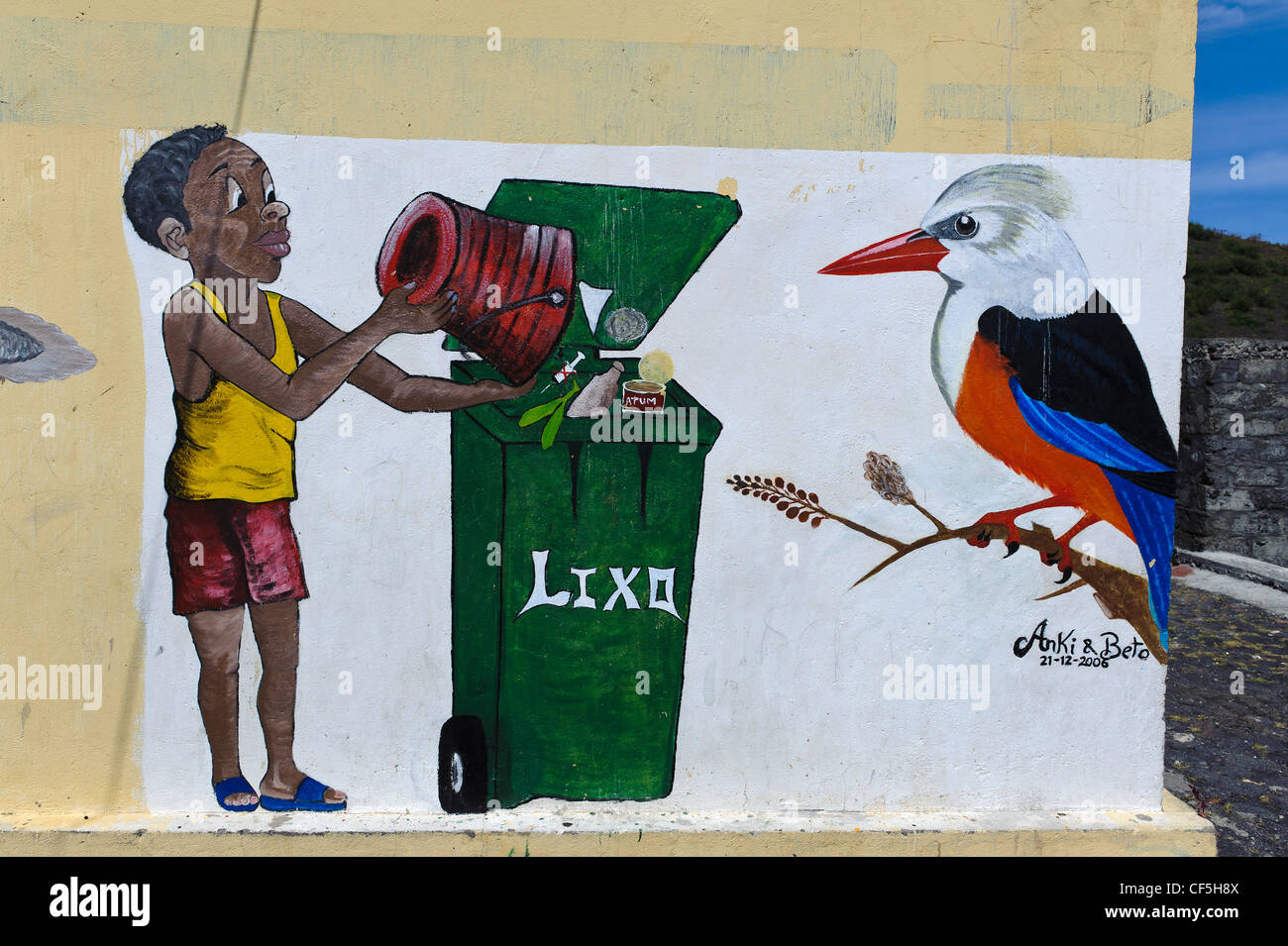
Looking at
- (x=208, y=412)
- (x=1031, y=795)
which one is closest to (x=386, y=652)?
(x=208, y=412)

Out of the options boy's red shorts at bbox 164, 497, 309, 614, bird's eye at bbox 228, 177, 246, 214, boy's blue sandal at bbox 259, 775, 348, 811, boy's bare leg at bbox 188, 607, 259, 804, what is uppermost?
bird's eye at bbox 228, 177, 246, 214

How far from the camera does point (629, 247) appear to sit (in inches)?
136

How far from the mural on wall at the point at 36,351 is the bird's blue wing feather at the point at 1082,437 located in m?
3.59

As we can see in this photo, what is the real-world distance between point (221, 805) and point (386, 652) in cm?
86

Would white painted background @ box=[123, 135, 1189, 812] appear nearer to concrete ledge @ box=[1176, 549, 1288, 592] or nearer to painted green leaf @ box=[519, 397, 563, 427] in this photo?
painted green leaf @ box=[519, 397, 563, 427]

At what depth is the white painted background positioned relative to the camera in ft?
11.2

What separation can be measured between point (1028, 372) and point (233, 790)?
3473 mm

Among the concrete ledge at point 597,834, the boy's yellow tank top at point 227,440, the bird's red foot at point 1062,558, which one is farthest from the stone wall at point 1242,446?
the boy's yellow tank top at point 227,440

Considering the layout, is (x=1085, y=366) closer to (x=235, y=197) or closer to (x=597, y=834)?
(x=597, y=834)

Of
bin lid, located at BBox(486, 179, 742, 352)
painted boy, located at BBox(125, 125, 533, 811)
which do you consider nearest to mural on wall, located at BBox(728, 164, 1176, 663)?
bin lid, located at BBox(486, 179, 742, 352)

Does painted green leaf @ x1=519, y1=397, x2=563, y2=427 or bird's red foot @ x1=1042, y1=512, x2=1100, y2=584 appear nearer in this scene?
painted green leaf @ x1=519, y1=397, x2=563, y2=427

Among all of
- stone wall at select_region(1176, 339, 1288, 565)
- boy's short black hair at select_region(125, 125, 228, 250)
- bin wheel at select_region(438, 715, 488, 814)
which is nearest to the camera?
boy's short black hair at select_region(125, 125, 228, 250)

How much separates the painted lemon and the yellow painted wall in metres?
0.81

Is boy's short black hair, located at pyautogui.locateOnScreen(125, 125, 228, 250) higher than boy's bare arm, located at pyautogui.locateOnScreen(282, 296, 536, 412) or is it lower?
higher
